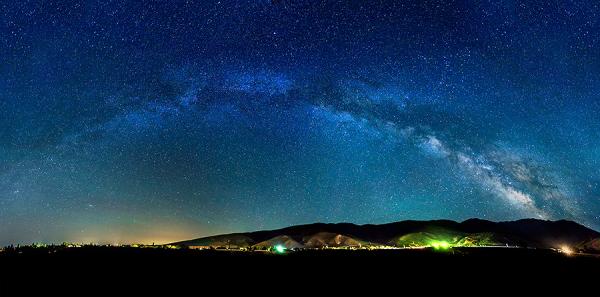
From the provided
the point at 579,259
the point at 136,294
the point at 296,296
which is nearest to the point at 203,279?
the point at 136,294

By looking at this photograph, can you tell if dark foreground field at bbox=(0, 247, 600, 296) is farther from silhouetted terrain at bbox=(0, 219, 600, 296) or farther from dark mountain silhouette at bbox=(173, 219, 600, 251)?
dark mountain silhouette at bbox=(173, 219, 600, 251)

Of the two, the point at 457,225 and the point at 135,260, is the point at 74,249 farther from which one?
the point at 457,225

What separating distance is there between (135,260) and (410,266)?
49.9 feet

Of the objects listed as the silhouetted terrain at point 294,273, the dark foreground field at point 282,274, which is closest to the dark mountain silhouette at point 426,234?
the silhouetted terrain at point 294,273

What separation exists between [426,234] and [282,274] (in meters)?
115

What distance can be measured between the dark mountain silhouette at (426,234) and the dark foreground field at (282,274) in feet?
314

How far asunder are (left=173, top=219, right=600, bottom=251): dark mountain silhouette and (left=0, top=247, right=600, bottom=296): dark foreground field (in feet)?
314

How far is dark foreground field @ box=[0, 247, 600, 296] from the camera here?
19.8m

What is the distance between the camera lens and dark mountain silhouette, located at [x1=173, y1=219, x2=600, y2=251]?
404 feet

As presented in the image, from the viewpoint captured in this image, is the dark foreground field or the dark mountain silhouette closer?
the dark foreground field

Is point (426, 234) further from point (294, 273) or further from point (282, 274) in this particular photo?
point (282, 274)

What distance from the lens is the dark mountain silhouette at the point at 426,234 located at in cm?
12312

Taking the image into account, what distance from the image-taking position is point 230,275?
21797mm

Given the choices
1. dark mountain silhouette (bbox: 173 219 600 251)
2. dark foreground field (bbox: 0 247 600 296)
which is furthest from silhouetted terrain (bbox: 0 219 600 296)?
dark mountain silhouette (bbox: 173 219 600 251)
